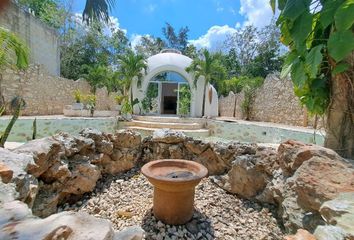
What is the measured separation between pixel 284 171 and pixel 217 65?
38.6 feet

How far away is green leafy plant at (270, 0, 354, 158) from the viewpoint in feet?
7.43

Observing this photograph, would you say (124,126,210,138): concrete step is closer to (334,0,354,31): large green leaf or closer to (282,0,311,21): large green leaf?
(282,0,311,21): large green leaf

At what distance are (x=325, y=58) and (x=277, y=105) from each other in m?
10.6

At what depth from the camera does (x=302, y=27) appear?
2490 mm

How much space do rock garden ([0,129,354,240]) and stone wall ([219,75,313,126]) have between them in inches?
293

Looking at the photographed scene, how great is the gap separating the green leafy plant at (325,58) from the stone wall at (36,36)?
12.8 m

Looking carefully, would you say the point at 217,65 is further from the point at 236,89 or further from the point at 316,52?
the point at 316,52

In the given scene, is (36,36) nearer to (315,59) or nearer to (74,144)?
(74,144)

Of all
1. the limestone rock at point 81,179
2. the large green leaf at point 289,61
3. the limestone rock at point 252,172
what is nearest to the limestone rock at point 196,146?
the limestone rock at point 252,172

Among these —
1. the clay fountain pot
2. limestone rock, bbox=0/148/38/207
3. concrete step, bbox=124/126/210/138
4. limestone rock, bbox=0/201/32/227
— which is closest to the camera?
limestone rock, bbox=0/201/32/227

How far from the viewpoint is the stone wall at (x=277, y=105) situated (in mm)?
11297

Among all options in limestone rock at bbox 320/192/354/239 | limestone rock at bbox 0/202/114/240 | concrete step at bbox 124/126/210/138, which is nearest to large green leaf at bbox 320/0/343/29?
limestone rock at bbox 320/192/354/239

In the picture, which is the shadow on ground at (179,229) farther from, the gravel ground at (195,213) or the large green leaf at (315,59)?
the large green leaf at (315,59)

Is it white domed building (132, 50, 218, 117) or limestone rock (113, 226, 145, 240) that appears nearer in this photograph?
limestone rock (113, 226, 145, 240)
